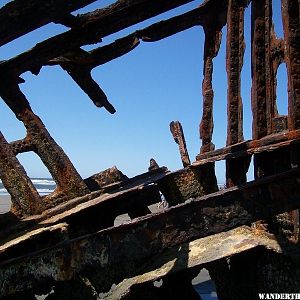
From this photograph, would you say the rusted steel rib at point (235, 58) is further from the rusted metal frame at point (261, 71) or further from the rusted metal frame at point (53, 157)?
the rusted metal frame at point (53, 157)

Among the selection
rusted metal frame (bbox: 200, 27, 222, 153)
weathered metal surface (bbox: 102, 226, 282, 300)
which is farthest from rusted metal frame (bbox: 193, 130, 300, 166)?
weathered metal surface (bbox: 102, 226, 282, 300)

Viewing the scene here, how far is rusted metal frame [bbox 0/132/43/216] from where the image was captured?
346 cm

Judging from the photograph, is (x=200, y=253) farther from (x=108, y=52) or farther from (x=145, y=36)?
(x=108, y=52)

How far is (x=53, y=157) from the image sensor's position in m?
3.62

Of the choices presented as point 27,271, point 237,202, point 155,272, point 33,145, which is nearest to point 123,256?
point 155,272

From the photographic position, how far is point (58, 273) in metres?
2.54

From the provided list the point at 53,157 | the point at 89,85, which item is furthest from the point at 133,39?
the point at 53,157

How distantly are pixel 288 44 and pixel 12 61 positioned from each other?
8.76ft

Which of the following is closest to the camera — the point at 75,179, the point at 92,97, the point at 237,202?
the point at 237,202

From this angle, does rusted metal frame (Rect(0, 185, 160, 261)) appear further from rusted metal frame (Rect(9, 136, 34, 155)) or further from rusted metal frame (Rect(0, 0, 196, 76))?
rusted metal frame (Rect(0, 0, 196, 76))

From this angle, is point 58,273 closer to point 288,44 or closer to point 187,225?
point 187,225

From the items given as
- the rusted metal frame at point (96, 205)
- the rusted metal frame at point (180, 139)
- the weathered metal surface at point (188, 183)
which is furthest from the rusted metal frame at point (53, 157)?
the rusted metal frame at point (180, 139)

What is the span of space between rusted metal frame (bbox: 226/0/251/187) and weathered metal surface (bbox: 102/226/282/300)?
72 cm

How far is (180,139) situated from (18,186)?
208 cm
